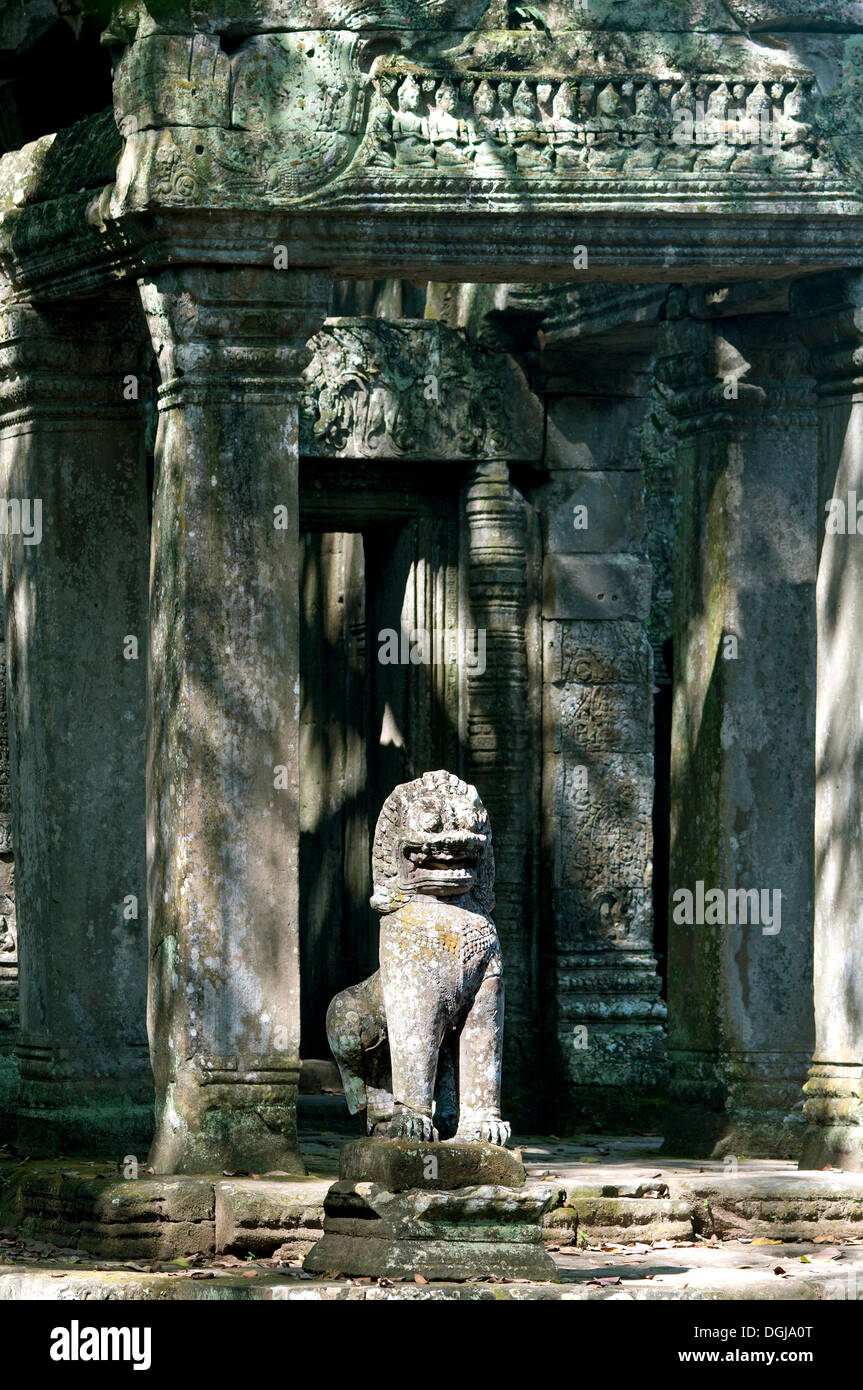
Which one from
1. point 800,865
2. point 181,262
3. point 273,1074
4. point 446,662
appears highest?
point 181,262

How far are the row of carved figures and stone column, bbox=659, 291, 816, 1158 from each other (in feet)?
5.69

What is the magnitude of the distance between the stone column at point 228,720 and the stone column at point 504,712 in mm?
3542

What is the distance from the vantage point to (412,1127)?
10.5 metres

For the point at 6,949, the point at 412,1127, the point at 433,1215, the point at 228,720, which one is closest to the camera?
the point at 433,1215

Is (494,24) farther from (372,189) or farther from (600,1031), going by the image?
(600,1031)

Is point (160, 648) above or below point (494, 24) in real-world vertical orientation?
below

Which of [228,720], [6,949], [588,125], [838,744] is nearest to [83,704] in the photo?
[228,720]

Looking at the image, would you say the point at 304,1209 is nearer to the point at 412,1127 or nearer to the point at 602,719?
the point at 412,1127

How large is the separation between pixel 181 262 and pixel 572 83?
1.75 m

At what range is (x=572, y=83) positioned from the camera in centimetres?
1191

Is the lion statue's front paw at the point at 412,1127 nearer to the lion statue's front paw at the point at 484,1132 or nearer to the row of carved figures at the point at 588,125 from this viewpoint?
the lion statue's front paw at the point at 484,1132

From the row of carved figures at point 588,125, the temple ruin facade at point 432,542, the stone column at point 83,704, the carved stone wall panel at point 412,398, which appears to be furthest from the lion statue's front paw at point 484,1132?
the carved stone wall panel at point 412,398

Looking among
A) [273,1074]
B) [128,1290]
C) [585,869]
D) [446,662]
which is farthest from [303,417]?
[128,1290]

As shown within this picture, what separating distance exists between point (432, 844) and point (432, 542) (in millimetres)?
4923
